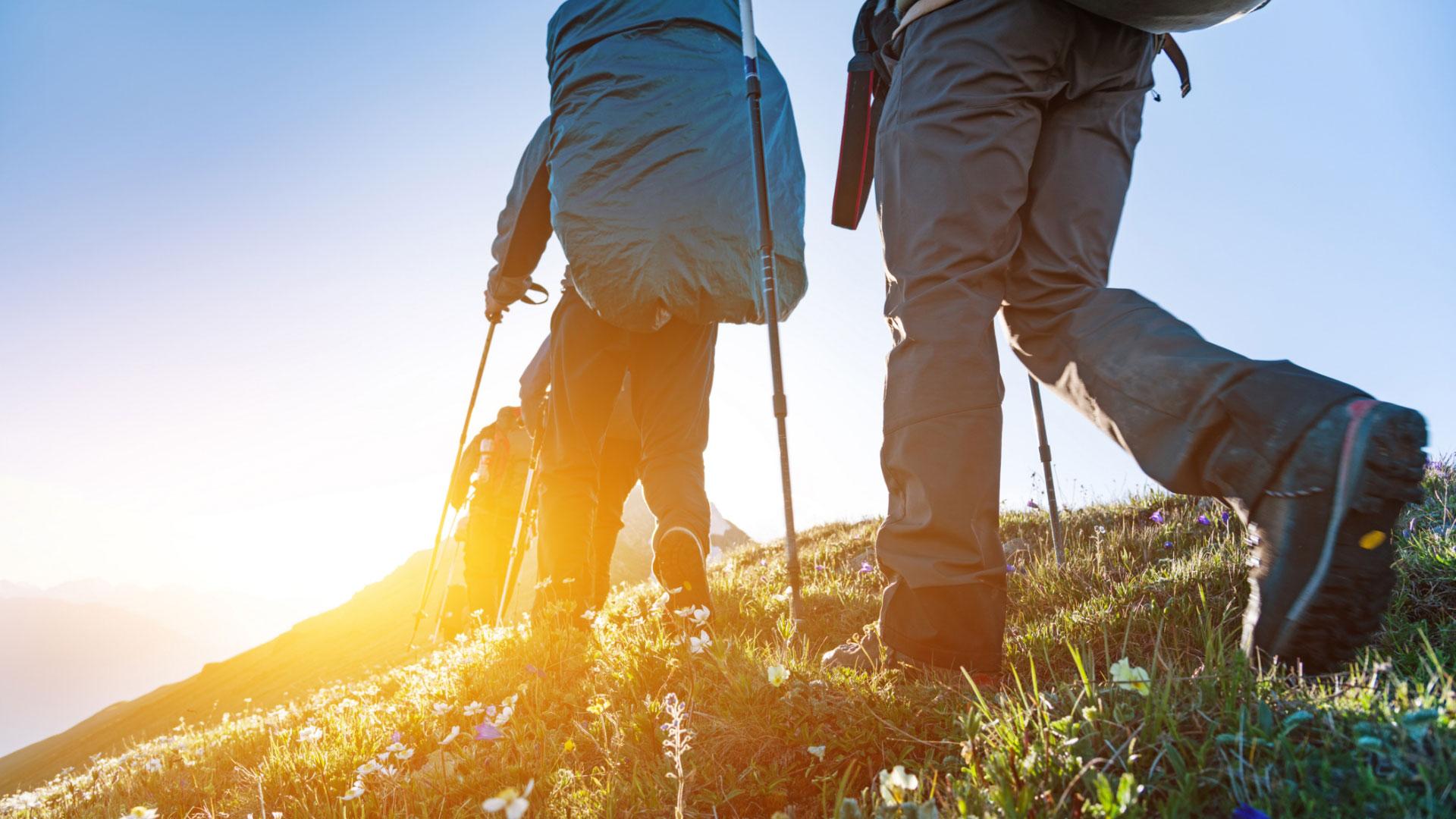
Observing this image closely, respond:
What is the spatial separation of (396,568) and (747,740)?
59.9 meters

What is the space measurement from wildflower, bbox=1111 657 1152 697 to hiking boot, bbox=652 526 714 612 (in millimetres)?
2190

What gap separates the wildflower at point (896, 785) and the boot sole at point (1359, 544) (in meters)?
0.99

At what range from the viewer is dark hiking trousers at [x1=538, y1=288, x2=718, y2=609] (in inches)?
148

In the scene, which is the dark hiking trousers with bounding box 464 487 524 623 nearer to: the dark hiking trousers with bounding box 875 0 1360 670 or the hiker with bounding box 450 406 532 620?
the hiker with bounding box 450 406 532 620

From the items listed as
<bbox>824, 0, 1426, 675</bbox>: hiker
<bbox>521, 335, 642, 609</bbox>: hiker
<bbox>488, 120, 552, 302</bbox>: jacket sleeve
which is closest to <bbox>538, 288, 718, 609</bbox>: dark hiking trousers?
<bbox>521, 335, 642, 609</bbox>: hiker

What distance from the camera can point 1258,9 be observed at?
77.5 inches

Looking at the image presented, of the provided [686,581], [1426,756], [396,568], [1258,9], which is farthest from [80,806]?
[396,568]

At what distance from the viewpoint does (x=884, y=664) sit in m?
2.09

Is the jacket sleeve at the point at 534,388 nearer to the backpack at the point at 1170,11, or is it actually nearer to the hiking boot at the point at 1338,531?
the backpack at the point at 1170,11

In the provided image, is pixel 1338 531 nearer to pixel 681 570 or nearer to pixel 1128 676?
pixel 1128 676

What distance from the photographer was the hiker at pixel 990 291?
1.84m

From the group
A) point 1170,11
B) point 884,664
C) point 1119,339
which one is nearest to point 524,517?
point 884,664

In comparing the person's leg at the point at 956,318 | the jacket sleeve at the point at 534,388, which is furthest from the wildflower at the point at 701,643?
the jacket sleeve at the point at 534,388

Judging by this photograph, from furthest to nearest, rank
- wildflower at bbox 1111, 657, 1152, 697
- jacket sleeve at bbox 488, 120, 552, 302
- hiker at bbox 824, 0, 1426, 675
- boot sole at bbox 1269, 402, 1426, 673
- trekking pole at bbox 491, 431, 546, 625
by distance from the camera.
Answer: trekking pole at bbox 491, 431, 546, 625 < jacket sleeve at bbox 488, 120, 552, 302 < hiker at bbox 824, 0, 1426, 675 < boot sole at bbox 1269, 402, 1426, 673 < wildflower at bbox 1111, 657, 1152, 697
